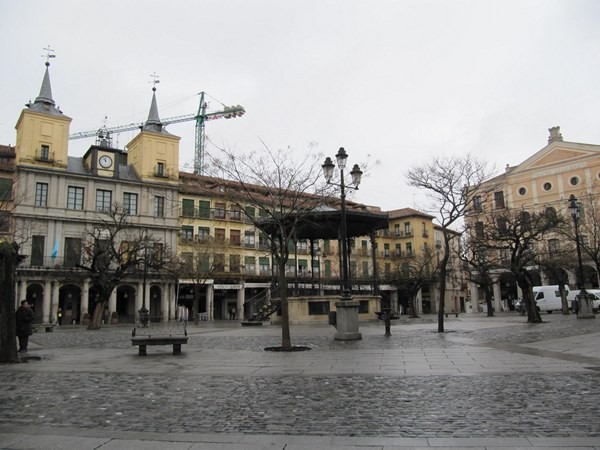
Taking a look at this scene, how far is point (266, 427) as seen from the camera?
18.9 feet

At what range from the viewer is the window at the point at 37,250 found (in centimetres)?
4556

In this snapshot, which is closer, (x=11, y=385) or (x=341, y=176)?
(x=11, y=385)

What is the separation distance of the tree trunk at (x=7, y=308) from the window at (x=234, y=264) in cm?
4235

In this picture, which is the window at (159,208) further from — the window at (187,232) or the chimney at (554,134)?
the chimney at (554,134)

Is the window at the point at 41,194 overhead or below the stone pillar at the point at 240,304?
overhead

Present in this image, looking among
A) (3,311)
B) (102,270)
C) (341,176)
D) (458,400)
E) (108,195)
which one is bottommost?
(458,400)

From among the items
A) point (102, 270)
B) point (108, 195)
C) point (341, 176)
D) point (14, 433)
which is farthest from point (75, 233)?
point (14, 433)

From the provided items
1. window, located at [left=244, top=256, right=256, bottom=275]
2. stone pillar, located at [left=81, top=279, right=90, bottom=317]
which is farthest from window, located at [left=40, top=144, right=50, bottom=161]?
window, located at [left=244, top=256, right=256, bottom=275]

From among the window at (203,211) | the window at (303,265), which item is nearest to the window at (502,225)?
the window at (203,211)

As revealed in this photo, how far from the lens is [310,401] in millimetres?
7156

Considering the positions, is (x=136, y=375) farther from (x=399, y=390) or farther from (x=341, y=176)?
(x=341, y=176)

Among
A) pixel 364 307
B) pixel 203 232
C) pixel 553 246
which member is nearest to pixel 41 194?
pixel 203 232

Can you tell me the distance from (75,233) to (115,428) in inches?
1834

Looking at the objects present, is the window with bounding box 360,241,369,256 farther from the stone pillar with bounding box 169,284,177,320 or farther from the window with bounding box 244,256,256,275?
the stone pillar with bounding box 169,284,177,320
